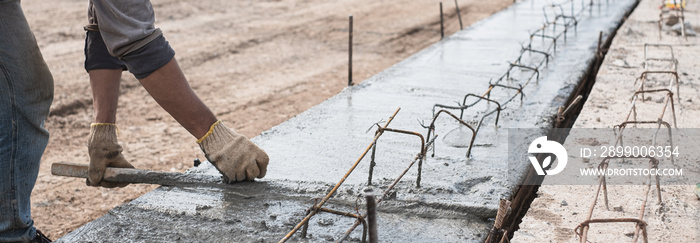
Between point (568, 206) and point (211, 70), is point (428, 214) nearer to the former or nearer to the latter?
point (568, 206)

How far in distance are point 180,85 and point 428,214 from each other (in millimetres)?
1071

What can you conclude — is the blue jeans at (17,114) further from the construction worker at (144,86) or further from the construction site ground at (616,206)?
the construction site ground at (616,206)

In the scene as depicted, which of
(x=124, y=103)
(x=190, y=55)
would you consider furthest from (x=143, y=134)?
(x=190, y=55)

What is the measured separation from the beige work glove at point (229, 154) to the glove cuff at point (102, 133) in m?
0.52

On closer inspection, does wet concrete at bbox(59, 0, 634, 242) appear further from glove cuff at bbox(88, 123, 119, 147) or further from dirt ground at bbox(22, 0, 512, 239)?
dirt ground at bbox(22, 0, 512, 239)

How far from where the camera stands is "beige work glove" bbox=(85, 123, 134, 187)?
2.68 m

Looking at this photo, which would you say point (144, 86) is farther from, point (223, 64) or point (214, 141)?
point (223, 64)

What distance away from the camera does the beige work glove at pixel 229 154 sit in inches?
98.3

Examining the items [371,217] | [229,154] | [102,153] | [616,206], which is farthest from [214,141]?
[616,206]

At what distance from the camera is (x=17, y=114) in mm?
2309

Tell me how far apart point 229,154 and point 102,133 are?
2.23ft

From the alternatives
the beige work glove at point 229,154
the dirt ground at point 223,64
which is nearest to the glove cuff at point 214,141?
the beige work glove at point 229,154

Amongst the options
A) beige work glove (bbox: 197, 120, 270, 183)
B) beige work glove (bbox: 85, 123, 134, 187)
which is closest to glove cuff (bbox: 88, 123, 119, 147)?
beige work glove (bbox: 85, 123, 134, 187)

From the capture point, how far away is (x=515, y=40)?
5578mm
